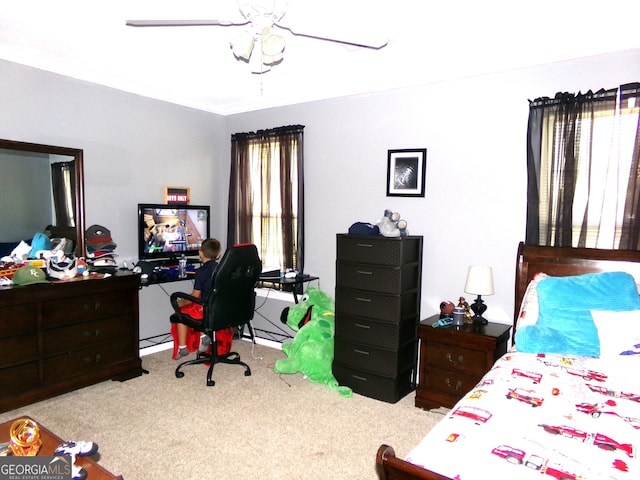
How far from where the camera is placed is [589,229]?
294 cm

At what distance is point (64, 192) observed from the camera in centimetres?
360

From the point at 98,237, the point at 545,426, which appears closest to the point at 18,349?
the point at 98,237

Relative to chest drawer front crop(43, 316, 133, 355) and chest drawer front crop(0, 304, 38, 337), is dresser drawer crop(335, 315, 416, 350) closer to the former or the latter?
chest drawer front crop(43, 316, 133, 355)

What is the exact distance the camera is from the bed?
135 centimetres

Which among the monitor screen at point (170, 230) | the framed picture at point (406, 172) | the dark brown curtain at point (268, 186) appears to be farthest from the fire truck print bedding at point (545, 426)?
the monitor screen at point (170, 230)

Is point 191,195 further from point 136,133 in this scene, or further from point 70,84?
point 70,84

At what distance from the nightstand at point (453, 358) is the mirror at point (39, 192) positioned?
2919 millimetres

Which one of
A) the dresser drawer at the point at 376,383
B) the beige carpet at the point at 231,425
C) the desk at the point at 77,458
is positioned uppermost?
the desk at the point at 77,458

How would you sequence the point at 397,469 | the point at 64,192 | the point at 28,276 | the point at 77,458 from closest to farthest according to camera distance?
the point at 397,469 → the point at 77,458 → the point at 28,276 → the point at 64,192

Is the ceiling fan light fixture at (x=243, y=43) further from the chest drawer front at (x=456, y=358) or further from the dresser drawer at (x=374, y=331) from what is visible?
the chest drawer front at (x=456, y=358)

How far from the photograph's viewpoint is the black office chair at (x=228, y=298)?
3408 mm

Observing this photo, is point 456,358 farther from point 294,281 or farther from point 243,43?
point 243,43

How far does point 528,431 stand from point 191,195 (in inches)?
154

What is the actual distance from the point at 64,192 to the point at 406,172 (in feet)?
9.17
